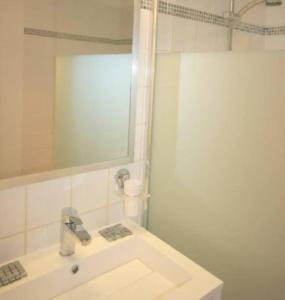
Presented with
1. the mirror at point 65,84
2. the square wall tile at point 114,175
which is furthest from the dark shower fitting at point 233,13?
the square wall tile at point 114,175

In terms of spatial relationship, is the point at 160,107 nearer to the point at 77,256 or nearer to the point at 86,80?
the point at 86,80

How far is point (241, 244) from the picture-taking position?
115 centimetres

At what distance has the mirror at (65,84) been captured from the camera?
1093 mm

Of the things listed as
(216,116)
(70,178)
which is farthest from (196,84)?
(70,178)

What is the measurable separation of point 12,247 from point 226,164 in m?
0.79

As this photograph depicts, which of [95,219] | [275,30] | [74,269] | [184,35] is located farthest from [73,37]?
[275,30]

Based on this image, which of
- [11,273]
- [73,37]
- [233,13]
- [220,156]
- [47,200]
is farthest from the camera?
[233,13]

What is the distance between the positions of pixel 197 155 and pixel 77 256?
1.91ft

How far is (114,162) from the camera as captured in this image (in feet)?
4.02

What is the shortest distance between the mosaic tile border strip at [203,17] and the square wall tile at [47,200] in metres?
0.77

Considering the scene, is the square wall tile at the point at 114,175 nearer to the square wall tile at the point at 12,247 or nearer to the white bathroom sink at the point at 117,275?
the white bathroom sink at the point at 117,275

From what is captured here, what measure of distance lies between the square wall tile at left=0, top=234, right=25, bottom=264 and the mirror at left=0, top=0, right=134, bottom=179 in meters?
0.20

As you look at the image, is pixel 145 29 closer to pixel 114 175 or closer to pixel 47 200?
pixel 114 175

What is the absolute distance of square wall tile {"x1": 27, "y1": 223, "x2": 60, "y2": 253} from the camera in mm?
1041
